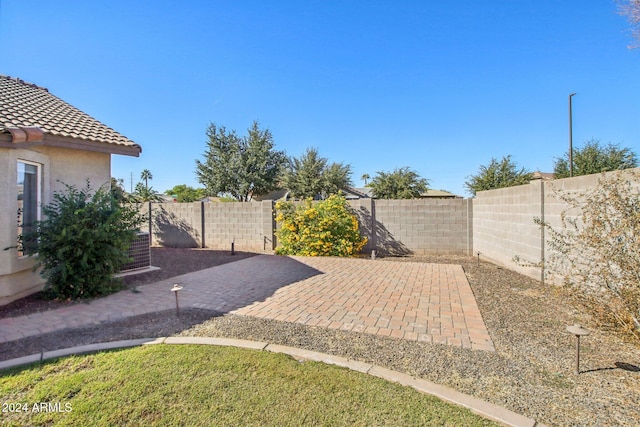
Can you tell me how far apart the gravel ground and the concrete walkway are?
0.31 metres

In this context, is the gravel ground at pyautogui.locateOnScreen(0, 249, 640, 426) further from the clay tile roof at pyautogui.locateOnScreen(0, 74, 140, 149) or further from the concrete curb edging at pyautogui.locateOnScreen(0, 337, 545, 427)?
the clay tile roof at pyautogui.locateOnScreen(0, 74, 140, 149)

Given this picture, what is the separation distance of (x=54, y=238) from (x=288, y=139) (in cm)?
2497

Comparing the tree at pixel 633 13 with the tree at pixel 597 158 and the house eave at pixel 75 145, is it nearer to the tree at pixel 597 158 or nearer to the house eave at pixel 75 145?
the house eave at pixel 75 145

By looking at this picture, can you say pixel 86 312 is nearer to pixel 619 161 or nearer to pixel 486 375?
pixel 486 375

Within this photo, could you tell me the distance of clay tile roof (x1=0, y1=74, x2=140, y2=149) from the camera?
5938mm

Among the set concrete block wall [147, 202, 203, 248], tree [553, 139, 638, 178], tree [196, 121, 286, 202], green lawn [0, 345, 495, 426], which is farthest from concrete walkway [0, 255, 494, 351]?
tree [196, 121, 286, 202]

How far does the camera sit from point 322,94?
53.5 ft

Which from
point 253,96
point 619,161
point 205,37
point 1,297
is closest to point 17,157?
point 1,297

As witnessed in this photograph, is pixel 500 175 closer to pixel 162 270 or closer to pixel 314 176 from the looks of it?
pixel 314 176

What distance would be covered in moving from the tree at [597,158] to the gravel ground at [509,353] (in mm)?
18335

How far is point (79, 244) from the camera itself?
19.0 feet

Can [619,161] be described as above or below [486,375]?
above

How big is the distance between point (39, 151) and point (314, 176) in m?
22.0

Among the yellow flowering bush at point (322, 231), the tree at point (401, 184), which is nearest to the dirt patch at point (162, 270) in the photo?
the yellow flowering bush at point (322, 231)
